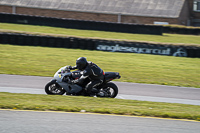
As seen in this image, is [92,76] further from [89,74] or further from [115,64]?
[115,64]

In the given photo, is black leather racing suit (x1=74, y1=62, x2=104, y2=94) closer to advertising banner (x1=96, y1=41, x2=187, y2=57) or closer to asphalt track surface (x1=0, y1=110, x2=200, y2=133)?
asphalt track surface (x1=0, y1=110, x2=200, y2=133)

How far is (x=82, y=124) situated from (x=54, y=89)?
11.9ft

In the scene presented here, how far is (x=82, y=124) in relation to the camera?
681 cm

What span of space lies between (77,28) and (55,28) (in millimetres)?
2066

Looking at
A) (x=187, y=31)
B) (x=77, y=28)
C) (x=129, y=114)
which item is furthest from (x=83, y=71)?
(x=187, y=31)

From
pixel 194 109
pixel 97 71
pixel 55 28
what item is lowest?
pixel 194 109

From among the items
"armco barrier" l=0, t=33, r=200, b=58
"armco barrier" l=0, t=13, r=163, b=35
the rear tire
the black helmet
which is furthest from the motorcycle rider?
"armco barrier" l=0, t=13, r=163, b=35

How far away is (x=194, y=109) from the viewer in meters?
9.20

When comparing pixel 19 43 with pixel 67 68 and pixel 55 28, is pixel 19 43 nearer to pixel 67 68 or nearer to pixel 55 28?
pixel 55 28

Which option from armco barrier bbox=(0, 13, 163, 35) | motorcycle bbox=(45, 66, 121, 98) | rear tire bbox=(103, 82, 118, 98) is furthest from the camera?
armco barrier bbox=(0, 13, 163, 35)

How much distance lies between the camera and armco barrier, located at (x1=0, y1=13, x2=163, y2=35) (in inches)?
1180

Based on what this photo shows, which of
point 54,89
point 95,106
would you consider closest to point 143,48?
point 54,89

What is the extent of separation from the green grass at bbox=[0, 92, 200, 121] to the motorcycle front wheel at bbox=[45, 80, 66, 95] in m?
0.67

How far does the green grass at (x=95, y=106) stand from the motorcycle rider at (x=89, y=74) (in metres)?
0.73
